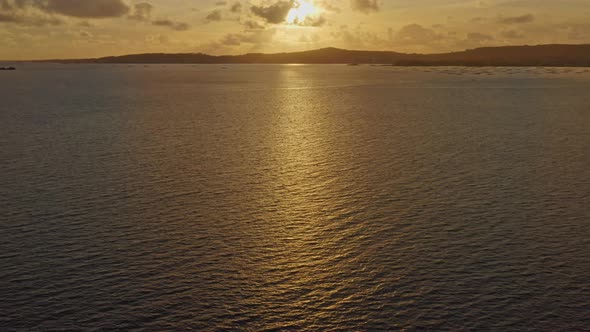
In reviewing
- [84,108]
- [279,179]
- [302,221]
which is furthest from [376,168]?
[84,108]

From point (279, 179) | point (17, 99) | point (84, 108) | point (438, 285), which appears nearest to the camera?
point (438, 285)

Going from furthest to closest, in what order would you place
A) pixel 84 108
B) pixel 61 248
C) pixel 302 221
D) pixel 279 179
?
1. pixel 84 108
2. pixel 279 179
3. pixel 302 221
4. pixel 61 248

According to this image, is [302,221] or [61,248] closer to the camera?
[61,248]

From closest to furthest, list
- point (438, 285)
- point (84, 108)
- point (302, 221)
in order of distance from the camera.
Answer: point (438, 285) < point (302, 221) < point (84, 108)

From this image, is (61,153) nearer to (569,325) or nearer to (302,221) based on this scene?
(302,221)

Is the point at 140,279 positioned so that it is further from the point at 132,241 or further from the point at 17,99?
the point at 17,99

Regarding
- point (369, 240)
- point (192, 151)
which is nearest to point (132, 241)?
point (369, 240)
